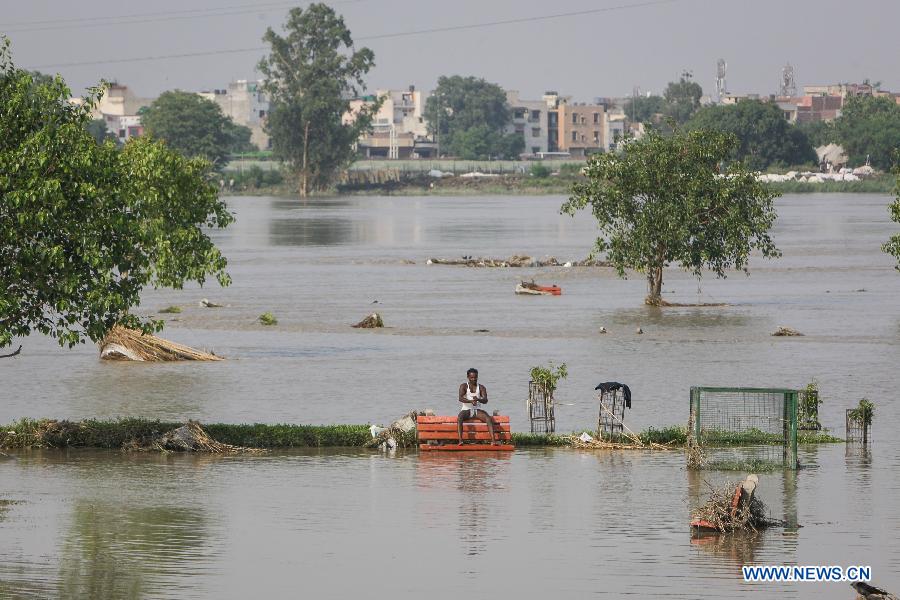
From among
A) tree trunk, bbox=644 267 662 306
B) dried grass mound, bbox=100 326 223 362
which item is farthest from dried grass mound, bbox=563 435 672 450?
tree trunk, bbox=644 267 662 306

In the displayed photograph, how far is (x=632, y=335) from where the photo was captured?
5719 centimetres

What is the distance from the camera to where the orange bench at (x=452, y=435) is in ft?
100

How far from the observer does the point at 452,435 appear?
3062 centimetres

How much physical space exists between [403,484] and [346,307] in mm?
41998

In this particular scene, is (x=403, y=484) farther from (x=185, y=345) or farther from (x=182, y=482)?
(x=185, y=345)

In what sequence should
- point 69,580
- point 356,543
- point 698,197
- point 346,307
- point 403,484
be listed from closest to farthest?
point 69,580 → point 356,543 → point 403,484 → point 698,197 → point 346,307

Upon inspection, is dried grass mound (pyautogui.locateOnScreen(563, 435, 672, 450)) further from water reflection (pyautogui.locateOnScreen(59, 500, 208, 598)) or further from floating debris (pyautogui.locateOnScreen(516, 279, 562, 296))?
floating debris (pyautogui.locateOnScreen(516, 279, 562, 296))

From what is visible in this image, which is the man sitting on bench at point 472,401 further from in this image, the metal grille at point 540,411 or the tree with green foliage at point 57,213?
the tree with green foliage at point 57,213

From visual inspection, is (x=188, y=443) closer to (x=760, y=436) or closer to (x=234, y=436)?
(x=234, y=436)

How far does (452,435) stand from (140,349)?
19.9 metres

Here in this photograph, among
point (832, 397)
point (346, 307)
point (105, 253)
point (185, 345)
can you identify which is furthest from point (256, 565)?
point (346, 307)

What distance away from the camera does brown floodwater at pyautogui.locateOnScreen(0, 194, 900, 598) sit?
21.6 metres

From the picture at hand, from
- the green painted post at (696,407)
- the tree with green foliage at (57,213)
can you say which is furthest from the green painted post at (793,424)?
the tree with green foliage at (57,213)

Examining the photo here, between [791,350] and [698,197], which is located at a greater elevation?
[698,197]
